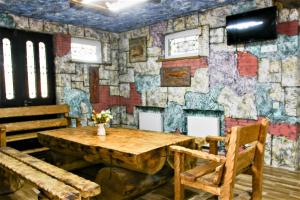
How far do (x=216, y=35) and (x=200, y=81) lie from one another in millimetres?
920

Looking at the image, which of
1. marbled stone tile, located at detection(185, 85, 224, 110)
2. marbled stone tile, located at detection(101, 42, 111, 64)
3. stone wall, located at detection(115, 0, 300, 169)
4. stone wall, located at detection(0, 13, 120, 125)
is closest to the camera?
stone wall, located at detection(115, 0, 300, 169)

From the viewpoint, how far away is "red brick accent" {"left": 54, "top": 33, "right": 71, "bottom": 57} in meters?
5.43

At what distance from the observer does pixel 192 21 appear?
199 inches

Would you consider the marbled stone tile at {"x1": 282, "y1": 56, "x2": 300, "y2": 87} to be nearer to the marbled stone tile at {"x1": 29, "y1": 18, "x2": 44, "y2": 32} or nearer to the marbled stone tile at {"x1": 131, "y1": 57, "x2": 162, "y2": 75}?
the marbled stone tile at {"x1": 131, "y1": 57, "x2": 162, "y2": 75}

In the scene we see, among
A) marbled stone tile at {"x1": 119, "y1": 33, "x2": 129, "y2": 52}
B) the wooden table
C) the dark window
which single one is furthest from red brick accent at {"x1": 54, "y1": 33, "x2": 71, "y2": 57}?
the wooden table

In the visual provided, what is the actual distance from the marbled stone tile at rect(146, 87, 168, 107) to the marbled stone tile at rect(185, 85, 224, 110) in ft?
1.98

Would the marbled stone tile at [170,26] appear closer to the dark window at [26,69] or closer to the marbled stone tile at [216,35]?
the marbled stone tile at [216,35]

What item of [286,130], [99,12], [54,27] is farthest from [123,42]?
Answer: [286,130]

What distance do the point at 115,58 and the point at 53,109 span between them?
86.7 inches

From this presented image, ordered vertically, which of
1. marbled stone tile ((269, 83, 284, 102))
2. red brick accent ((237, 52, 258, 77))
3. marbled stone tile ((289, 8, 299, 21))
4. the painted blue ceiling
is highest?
the painted blue ceiling

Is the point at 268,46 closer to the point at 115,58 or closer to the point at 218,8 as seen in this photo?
the point at 218,8

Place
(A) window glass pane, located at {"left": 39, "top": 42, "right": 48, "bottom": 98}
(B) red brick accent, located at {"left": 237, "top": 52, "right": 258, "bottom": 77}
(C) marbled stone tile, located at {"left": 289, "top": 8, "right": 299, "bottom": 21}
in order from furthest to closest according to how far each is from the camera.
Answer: (A) window glass pane, located at {"left": 39, "top": 42, "right": 48, "bottom": 98} < (B) red brick accent, located at {"left": 237, "top": 52, "right": 258, "bottom": 77} < (C) marbled stone tile, located at {"left": 289, "top": 8, "right": 299, "bottom": 21}

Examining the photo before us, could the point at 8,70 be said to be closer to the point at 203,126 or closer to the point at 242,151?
the point at 203,126

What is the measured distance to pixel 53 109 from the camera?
520cm
